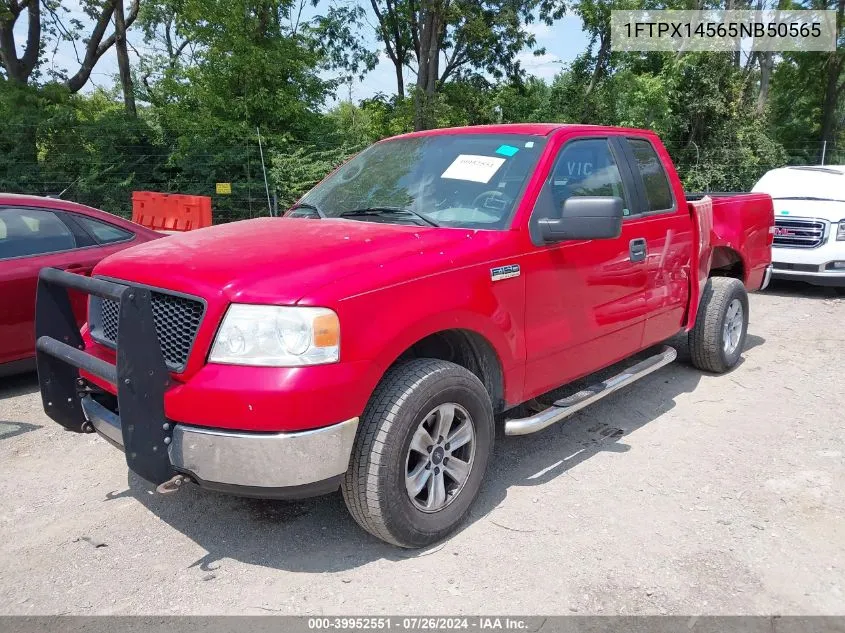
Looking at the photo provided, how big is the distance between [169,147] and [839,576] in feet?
48.2

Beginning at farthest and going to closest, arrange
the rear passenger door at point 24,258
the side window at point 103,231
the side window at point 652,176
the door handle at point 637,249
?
the side window at point 103,231, the rear passenger door at point 24,258, the side window at point 652,176, the door handle at point 637,249

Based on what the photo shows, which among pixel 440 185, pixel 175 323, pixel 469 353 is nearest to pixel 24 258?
pixel 175 323

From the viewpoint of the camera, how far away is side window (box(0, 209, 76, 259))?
536cm

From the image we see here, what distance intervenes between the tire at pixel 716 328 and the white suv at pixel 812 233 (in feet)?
12.9

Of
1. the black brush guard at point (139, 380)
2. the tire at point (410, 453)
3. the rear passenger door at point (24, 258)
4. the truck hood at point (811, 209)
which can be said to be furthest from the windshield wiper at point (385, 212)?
the truck hood at point (811, 209)

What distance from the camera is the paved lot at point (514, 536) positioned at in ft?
9.52

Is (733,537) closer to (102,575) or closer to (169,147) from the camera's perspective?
(102,575)

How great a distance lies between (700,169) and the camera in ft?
63.8

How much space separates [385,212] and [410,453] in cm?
135

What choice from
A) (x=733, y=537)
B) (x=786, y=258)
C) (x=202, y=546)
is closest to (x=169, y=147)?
(x=786, y=258)

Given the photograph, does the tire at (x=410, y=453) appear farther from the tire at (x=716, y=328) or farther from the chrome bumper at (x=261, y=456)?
the tire at (x=716, y=328)

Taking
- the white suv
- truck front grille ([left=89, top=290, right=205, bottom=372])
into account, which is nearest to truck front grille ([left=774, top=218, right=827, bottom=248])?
the white suv

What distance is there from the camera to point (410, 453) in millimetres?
3146

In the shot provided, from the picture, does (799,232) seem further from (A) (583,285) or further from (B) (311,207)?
(B) (311,207)
